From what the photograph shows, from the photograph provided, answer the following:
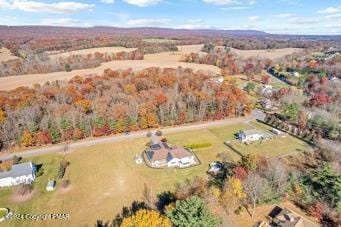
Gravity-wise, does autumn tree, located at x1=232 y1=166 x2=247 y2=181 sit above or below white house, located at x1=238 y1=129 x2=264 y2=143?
above

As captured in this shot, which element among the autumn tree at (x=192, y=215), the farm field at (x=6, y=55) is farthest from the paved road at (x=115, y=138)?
the farm field at (x=6, y=55)

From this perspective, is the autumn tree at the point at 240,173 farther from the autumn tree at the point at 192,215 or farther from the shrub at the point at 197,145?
the shrub at the point at 197,145

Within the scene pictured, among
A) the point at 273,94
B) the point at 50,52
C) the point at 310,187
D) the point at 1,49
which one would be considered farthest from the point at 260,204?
the point at 1,49

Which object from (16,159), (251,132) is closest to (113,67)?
(16,159)

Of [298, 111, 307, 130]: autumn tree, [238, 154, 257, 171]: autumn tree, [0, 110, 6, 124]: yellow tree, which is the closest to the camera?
[238, 154, 257, 171]: autumn tree

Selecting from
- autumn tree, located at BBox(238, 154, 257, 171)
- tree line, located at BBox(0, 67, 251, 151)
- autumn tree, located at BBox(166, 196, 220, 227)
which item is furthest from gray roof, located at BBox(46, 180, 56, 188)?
autumn tree, located at BBox(238, 154, 257, 171)

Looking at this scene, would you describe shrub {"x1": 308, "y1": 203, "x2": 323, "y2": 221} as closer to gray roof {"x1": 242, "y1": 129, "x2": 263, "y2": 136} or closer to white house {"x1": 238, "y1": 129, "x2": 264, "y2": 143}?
white house {"x1": 238, "y1": 129, "x2": 264, "y2": 143}
